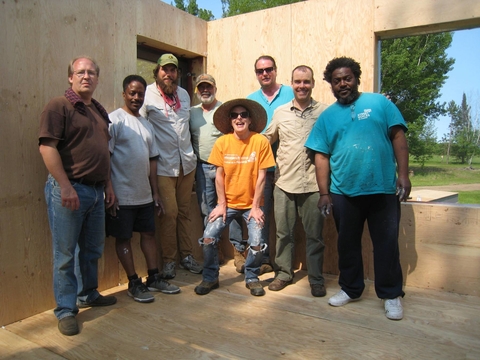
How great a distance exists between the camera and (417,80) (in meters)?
14.4

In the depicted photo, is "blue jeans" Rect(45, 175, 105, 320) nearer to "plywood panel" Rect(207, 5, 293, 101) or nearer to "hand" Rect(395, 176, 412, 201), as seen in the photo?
"hand" Rect(395, 176, 412, 201)

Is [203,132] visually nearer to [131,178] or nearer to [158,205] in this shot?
[158,205]

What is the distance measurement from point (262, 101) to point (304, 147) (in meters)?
0.84

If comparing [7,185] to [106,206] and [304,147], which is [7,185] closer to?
[106,206]

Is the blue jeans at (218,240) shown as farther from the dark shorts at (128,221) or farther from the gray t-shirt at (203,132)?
the gray t-shirt at (203,132)

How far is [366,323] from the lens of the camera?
295 cm

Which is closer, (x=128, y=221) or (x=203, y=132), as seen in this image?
(x=128, y=221)

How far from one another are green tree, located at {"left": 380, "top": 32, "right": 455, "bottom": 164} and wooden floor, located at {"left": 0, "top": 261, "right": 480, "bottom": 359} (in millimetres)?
10847

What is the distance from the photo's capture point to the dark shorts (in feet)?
11.2

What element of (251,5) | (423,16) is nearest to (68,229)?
(423,16)

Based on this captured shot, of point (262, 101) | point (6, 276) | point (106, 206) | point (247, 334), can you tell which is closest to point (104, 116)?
point (106, 206)

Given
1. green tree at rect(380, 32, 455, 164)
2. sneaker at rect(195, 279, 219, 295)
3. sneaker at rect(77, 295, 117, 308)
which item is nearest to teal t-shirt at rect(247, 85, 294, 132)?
sneaker at rect(195, 279, 219, 295)

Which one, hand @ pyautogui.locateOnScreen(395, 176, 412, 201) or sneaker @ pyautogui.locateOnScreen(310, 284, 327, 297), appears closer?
hand @ pyautogui.locateOnScreen(395, 176, 412, 201)

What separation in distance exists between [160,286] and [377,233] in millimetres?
1946
